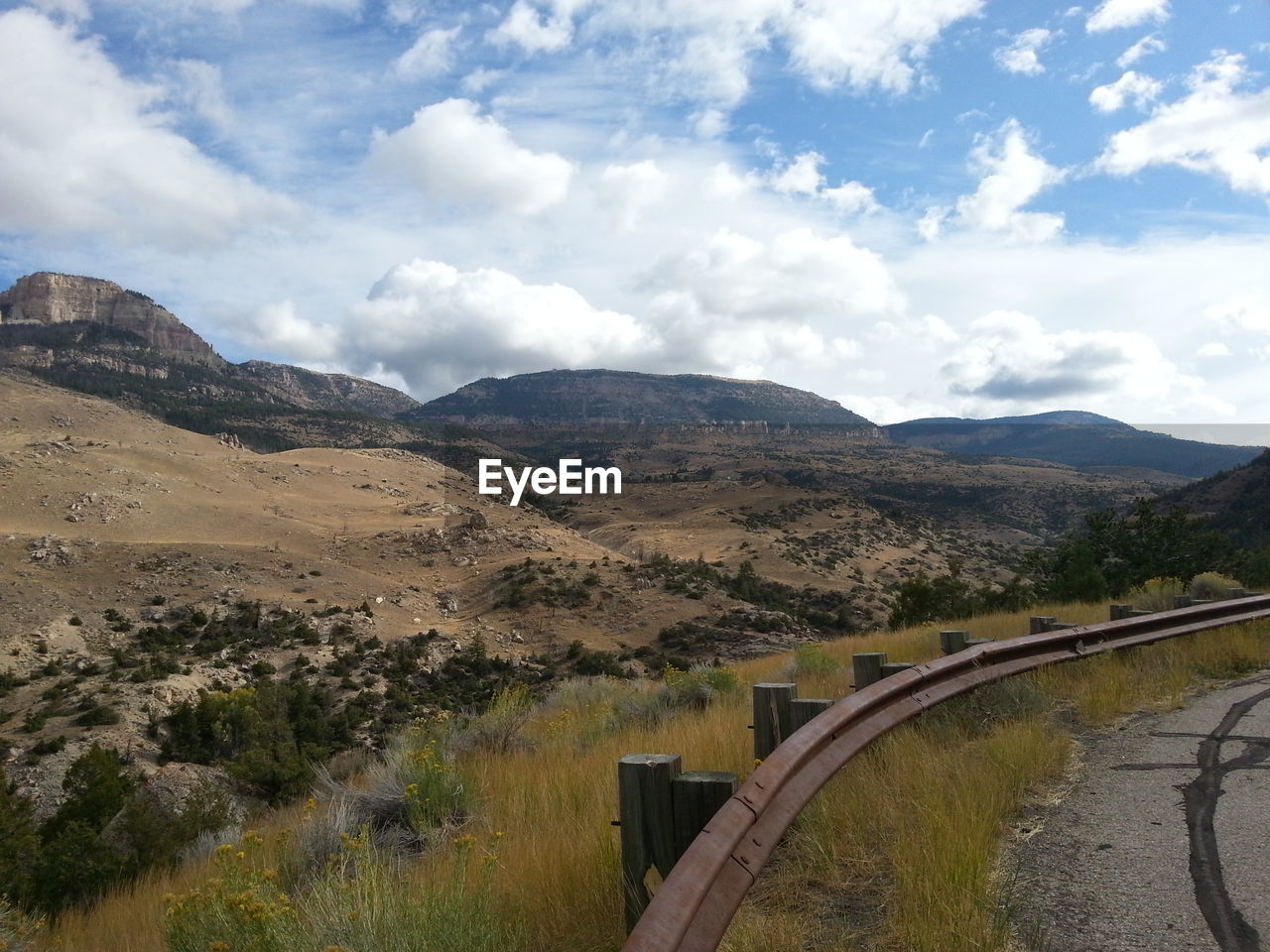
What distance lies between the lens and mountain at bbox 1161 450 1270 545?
62909mm

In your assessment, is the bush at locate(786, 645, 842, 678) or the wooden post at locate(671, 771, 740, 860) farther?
the bush at locate(786, 645, 842, 678)

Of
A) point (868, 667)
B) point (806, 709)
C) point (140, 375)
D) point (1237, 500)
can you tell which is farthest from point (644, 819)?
point (140, 375)

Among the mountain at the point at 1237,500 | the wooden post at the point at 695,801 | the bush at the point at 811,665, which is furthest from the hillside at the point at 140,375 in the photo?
the wooden post at the point at 695,801

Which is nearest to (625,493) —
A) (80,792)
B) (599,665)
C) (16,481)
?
(16,481)

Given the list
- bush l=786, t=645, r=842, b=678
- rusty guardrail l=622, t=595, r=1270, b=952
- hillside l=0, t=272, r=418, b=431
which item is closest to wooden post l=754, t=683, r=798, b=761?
rusty guardrail l=622, t=595, r=1270, b=952

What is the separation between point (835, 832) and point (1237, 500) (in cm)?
8742

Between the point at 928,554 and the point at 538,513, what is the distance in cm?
3437

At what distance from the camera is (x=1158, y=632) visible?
28.5ft

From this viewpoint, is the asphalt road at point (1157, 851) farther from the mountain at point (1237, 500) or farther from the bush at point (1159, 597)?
the mountain at point (1237, 500)

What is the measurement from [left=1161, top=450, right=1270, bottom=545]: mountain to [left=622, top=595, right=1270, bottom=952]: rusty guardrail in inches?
2526

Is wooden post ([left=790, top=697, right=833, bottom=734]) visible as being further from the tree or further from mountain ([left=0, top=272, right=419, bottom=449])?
mountain ([left=0, top=272, right=419, bottom=449])

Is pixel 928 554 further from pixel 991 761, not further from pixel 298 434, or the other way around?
pixel 298 434

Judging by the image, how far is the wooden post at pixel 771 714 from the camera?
4.83m

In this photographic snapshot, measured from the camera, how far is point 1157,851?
3.88 m
